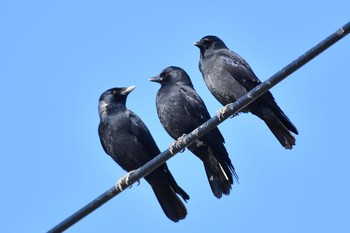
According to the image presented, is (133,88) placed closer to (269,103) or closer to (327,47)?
(269,103)

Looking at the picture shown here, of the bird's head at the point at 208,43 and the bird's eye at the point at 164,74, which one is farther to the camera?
the bird's head at the point at 208,43

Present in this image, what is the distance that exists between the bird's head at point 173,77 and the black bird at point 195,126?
3.3 inches

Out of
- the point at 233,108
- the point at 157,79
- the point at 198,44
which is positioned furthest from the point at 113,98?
the point at 233,108

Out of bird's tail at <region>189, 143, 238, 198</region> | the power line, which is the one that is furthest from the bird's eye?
the power line

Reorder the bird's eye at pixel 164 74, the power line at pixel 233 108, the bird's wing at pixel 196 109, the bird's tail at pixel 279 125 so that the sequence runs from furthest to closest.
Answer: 1. the bird's eye at pixel 164 74
2. the bird's wing at pixel 196 109
3. the bird's tail at pixel 279 125
4. the power line at pixel 233 108

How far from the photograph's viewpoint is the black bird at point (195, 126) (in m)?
10.8

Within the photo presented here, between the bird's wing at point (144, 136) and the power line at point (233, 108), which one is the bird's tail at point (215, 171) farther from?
the power line at point (233, 108)

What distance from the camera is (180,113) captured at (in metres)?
11.2

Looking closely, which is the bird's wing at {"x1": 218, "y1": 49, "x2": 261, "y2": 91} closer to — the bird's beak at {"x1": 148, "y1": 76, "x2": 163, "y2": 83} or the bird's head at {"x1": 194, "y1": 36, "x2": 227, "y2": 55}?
the bird's head at {"x1": 194, "y1": 36, "x2": 227, "y2": 55}

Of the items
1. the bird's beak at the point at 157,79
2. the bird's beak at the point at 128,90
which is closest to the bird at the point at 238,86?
the bird's beak at the point at 157,79

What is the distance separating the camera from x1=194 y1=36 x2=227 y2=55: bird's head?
40.5 ft

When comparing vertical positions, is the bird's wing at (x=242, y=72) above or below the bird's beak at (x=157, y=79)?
below

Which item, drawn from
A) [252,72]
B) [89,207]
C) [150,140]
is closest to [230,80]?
[252,72]

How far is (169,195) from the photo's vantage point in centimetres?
1098
